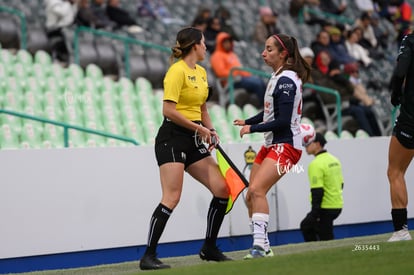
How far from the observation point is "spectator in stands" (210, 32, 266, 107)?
Answer: 16.9 m

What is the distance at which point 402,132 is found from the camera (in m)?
9.34

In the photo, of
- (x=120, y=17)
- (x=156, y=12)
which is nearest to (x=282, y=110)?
(x=120, y=17)

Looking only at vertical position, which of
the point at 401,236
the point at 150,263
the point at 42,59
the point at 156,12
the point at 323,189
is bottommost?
the point at 323,189

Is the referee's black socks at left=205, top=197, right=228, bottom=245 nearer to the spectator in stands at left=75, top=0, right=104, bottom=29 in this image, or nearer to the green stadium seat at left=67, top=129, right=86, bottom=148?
the green stadium seat at left=67, top=129, right=86, bottom=148

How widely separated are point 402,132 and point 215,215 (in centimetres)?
193

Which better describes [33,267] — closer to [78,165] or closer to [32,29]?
[78,165]

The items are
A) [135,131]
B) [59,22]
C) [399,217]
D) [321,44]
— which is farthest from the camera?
[321,44]

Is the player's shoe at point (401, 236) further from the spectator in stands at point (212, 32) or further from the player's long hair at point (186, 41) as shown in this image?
the spectator in stands at point (212, 32)

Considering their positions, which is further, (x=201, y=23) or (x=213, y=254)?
(x=201, y=23)

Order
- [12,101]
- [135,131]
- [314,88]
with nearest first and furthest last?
[12,101]
[135,131]
[314,88]

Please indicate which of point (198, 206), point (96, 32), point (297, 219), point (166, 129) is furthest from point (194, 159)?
point (96, 32)

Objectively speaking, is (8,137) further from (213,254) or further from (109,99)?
(213,254)

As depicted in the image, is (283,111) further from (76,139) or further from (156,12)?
(156,12)

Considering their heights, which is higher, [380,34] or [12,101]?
[380,34]
